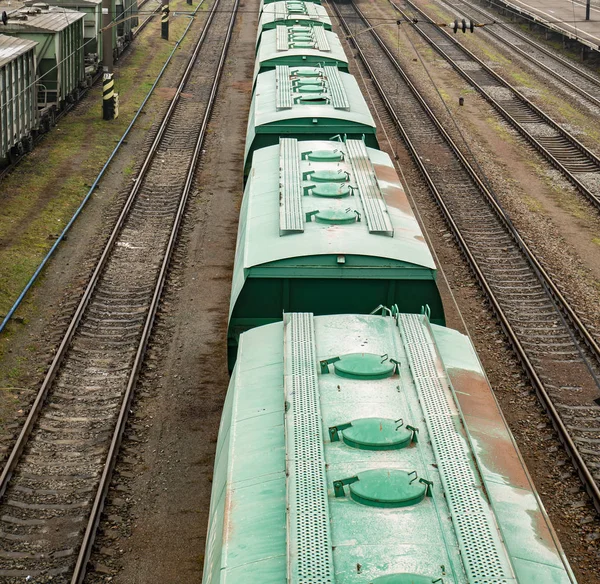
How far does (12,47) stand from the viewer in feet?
85.0

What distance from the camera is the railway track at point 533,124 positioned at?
1101 inches

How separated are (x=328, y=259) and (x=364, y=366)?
2.96m

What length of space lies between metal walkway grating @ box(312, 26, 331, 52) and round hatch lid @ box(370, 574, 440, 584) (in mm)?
22354

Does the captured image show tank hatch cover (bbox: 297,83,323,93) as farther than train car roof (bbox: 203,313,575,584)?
Yes

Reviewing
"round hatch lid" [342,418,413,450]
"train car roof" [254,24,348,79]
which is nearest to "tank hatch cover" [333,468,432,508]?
"round hatch lid" [342,418,413,450]

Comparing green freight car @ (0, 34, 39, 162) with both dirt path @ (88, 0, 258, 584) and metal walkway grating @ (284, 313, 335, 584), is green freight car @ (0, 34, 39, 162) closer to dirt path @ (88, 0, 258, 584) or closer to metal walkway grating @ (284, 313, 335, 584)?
dirt path @ (88, 0, 258, 584)

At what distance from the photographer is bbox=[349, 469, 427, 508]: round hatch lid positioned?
6680mm

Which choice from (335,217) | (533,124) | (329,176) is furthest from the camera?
(533,124)

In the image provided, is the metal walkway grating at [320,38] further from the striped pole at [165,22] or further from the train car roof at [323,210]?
the striped pole at [165,22]

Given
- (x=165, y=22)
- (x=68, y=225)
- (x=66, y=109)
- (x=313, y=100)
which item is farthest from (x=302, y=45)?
(x=165, y=22)

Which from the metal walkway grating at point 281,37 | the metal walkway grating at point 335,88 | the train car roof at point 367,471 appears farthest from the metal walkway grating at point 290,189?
the metal walkway grating at point 281,37

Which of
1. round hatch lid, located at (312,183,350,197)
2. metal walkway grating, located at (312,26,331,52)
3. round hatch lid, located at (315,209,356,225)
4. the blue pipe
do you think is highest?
metal walkway grating, located at (312,26,331,52)

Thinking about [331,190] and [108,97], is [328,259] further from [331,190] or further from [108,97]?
[108,97]

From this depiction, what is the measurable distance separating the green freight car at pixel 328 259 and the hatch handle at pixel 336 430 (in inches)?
152
